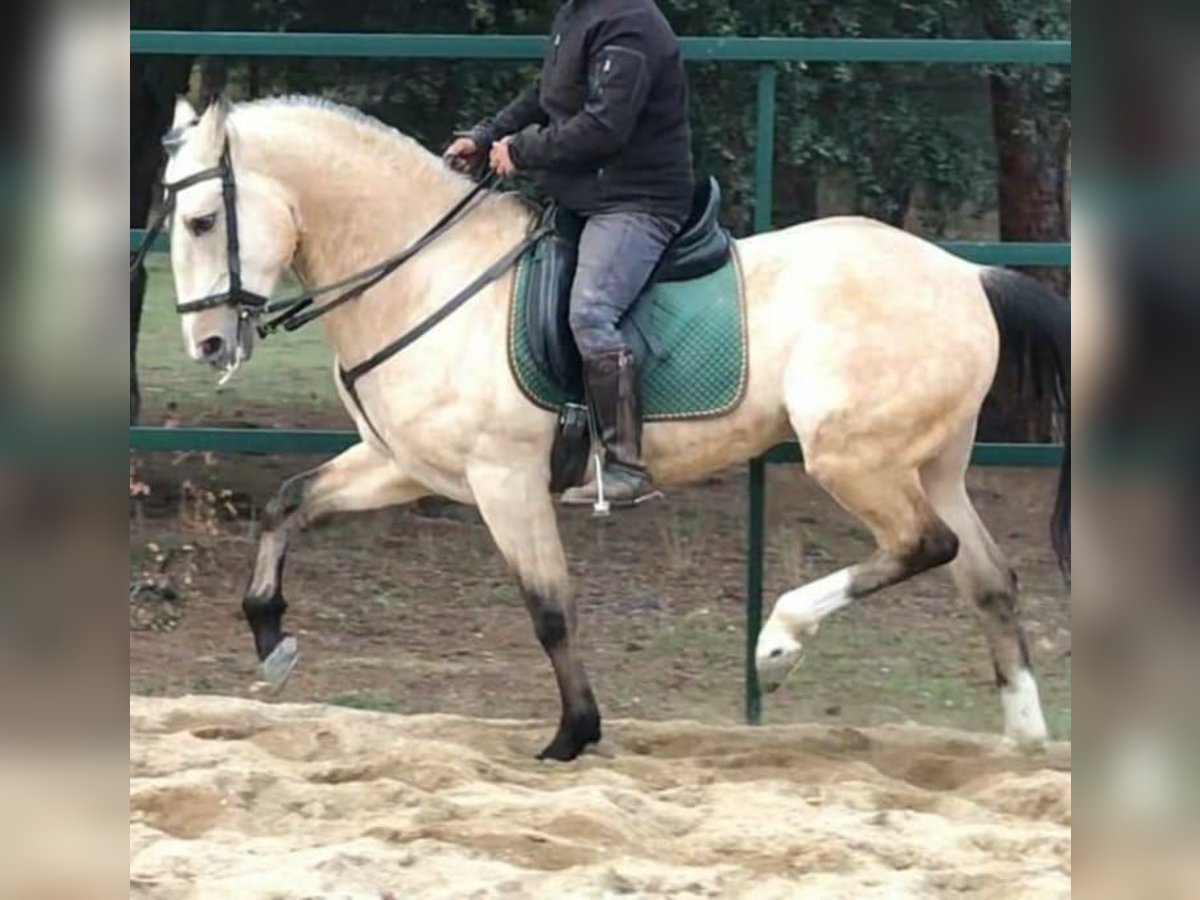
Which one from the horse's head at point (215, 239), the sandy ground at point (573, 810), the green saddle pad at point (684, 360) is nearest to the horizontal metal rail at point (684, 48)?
the horse's head at point (215, 239)

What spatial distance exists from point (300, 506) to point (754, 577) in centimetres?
142

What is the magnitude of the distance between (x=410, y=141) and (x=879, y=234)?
4.57 feet

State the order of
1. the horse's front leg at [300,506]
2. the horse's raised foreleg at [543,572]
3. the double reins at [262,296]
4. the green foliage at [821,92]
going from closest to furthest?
1. the double reins at [262,296]
2. the horse's raised foreleg at [543,572]
3. the horse's front leg at [300,506]
4. the green foliage at [821,92]

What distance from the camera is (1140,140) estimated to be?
1.71 metres

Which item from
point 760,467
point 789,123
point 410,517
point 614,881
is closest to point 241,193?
point 760,467

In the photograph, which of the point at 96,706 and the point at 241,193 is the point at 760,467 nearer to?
the point at 241,193

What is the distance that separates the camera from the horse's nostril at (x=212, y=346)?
5.21 metres

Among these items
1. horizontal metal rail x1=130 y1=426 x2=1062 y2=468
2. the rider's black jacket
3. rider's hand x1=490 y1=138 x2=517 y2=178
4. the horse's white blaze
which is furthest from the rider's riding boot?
the horse's white blaze

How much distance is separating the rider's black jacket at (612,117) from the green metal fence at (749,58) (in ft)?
1.84

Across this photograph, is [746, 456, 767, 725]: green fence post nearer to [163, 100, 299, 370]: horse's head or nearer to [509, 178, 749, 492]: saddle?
[509, 178, 749, 492]: saddle

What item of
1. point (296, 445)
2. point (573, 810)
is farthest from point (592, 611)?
point (573, 810)

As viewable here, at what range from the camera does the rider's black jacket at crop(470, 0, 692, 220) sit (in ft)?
16.8

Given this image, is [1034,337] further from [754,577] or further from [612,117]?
[612,117]

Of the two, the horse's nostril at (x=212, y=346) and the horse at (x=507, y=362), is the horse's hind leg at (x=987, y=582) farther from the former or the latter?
the horse's nostril at (x=212, y=346)
